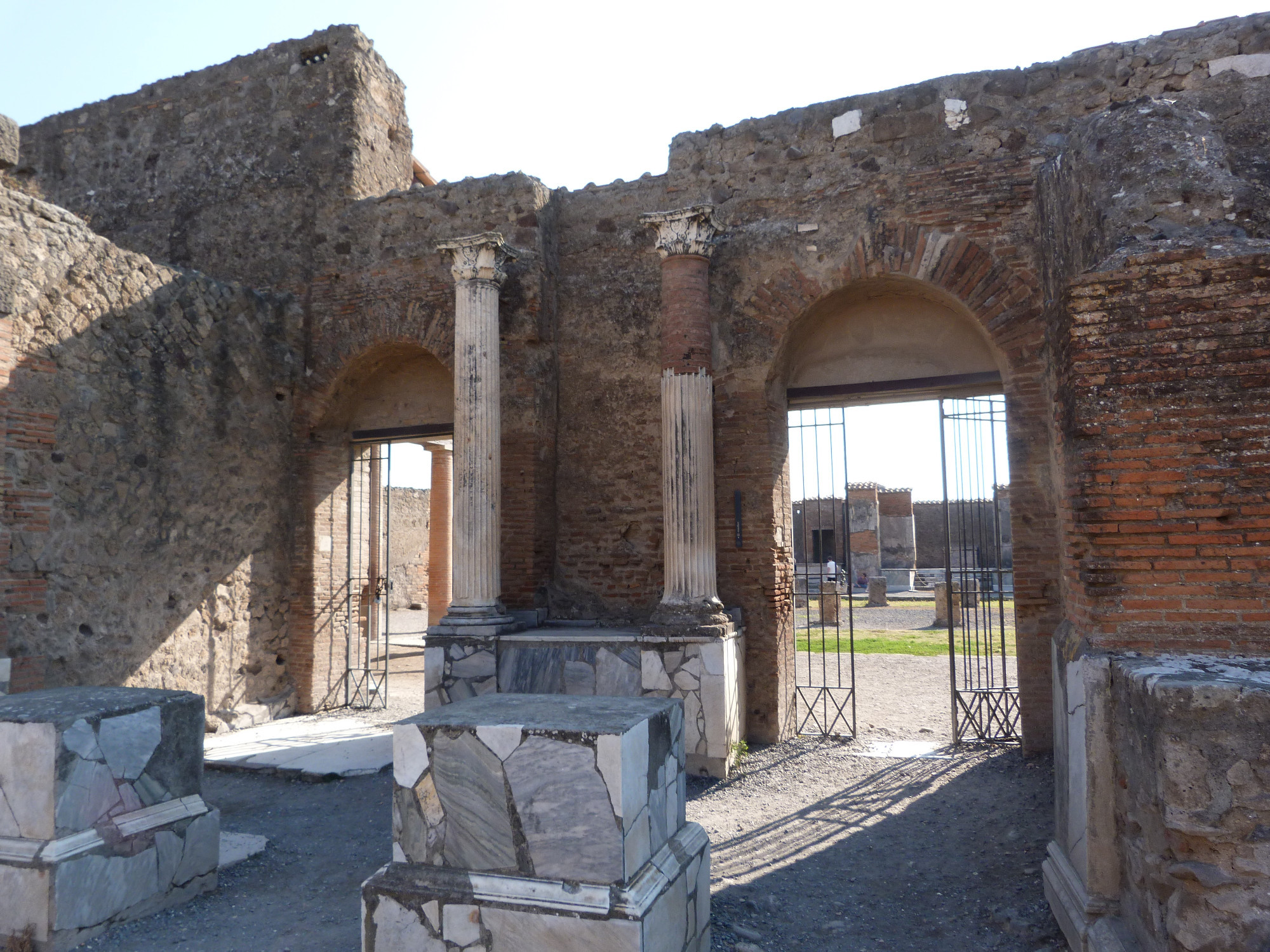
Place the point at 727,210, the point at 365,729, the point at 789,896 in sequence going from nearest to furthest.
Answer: the point at 789,896 < the point at 727,210 < the point at 365,729

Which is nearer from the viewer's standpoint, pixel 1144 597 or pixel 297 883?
pixel 1144 597

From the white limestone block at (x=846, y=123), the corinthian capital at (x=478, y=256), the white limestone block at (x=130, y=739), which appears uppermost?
the white limestone block at (x=846, y=123)

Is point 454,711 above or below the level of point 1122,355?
below

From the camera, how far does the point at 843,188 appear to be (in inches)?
284

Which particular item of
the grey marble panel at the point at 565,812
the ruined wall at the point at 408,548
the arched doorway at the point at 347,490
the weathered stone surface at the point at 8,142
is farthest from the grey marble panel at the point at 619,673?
the ruined wall at the point at 408,548

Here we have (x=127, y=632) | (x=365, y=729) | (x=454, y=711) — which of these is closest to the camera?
(x=454, y=711)

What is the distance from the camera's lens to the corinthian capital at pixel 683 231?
7031mm

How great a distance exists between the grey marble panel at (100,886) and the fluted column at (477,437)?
3.22m

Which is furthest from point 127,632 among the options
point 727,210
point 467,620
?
point 727,210

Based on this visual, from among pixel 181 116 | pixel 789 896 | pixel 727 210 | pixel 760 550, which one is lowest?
pixel 789 896

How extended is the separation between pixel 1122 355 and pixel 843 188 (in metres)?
4.13

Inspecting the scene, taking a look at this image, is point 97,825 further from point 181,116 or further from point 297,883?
point 181,116

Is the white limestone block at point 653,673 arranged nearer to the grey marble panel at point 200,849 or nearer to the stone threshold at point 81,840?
the grey marble panel at point 200,849

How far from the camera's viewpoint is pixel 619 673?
21.6 ft
